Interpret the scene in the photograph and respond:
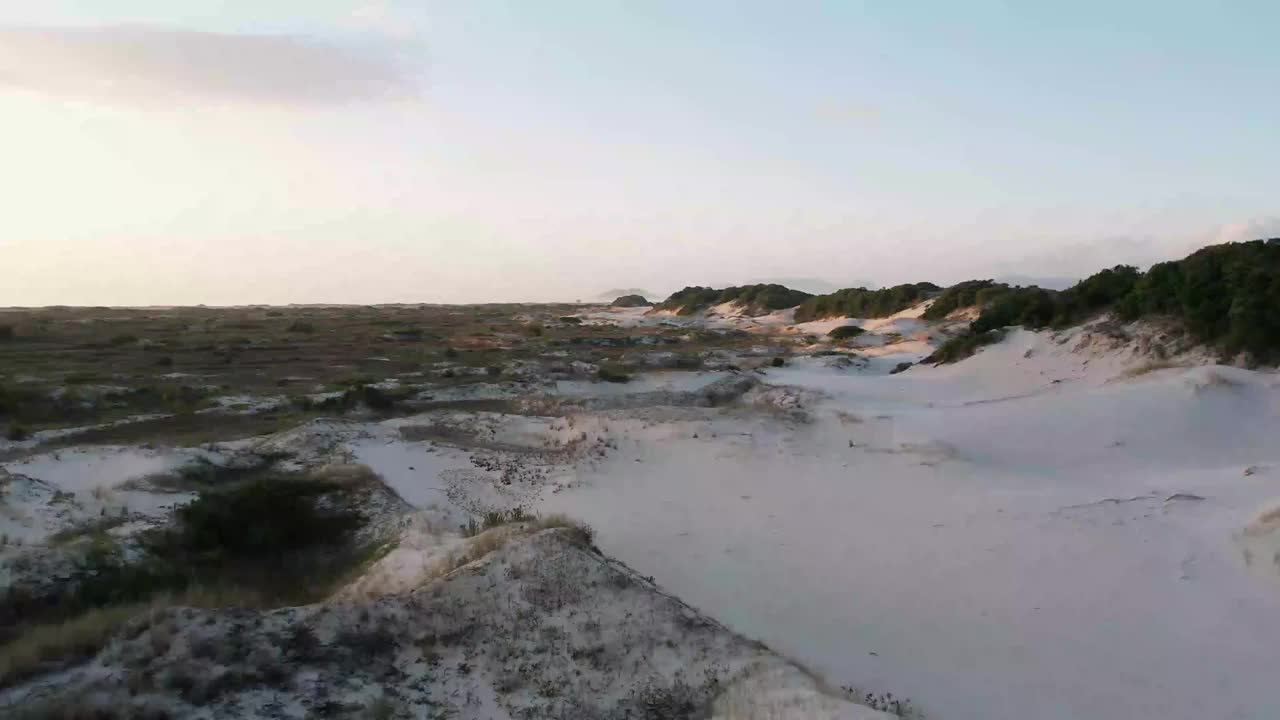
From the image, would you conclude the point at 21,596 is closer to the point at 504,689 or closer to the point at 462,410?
the point at 504,689

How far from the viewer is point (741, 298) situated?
74.2m

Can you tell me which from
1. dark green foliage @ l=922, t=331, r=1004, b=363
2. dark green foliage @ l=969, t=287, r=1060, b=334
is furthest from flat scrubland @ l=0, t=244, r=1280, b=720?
dark green foliage @ l=922, t=331, r=1004, b=363

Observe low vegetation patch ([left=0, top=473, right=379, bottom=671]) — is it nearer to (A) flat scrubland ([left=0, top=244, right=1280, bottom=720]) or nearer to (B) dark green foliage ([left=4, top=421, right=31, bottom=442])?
(A) flat scrubland ([left=0, top=244, right=1280, bottom=720])

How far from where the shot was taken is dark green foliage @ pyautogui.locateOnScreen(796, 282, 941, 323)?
50156 mm

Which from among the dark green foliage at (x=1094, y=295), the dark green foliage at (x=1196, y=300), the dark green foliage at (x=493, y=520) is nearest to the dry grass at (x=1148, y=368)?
the dark green foliage at (x=1196, y=300)

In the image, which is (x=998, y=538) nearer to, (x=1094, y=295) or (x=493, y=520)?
(x=493, y=520)

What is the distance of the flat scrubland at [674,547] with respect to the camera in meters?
6.49

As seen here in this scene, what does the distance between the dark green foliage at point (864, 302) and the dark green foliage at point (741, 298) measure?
7.45 m

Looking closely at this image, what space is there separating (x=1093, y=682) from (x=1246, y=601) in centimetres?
Answer: 240

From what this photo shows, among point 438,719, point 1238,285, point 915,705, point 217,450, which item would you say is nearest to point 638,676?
point 438,719

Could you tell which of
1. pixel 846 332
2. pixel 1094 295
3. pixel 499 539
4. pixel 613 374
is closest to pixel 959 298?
pixel 846 332

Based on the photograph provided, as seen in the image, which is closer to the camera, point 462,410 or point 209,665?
point 209,665

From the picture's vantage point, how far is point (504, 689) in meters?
6.47

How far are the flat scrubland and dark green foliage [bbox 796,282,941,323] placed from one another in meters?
27.6
